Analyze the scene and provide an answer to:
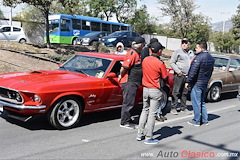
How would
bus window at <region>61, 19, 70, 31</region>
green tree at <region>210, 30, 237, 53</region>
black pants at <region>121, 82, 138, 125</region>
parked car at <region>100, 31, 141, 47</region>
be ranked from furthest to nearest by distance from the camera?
green tree at <region>210, 30, 237, 53</region>
bus window at <region>61, 19, 70, 31</region>
parked car at <region>100, 31, 141, 47</region>
black pants at <region>121, 82, 138, 125</region>

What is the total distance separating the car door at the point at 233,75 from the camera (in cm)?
1027

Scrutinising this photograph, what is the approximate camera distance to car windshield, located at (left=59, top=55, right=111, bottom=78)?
6652 mm

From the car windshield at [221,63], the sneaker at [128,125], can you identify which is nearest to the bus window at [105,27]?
the car windshield at [221,63]

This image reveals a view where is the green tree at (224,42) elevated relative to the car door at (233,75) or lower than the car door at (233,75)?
elevated

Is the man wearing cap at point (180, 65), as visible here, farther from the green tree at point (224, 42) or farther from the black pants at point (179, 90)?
the green tree at point (224, 42)

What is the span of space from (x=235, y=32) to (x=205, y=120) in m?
43.7

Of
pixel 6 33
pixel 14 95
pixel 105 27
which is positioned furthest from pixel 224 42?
pixel 14 95

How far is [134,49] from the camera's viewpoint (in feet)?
19.5

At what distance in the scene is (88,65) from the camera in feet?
22.6

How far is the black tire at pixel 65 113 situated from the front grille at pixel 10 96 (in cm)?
64

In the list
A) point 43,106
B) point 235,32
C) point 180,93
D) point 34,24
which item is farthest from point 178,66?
point 235,32

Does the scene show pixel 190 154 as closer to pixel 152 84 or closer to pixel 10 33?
pixel 152 84

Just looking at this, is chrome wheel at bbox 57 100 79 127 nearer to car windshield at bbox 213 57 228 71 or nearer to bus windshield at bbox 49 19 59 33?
car windshield at bbox 213 57 228 71

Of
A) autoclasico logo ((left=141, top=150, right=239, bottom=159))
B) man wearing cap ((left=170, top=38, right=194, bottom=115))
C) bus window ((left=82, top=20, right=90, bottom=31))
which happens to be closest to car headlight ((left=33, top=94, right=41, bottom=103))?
autoclasico logo ((left=141, top=150, right=239, bottom=159))
